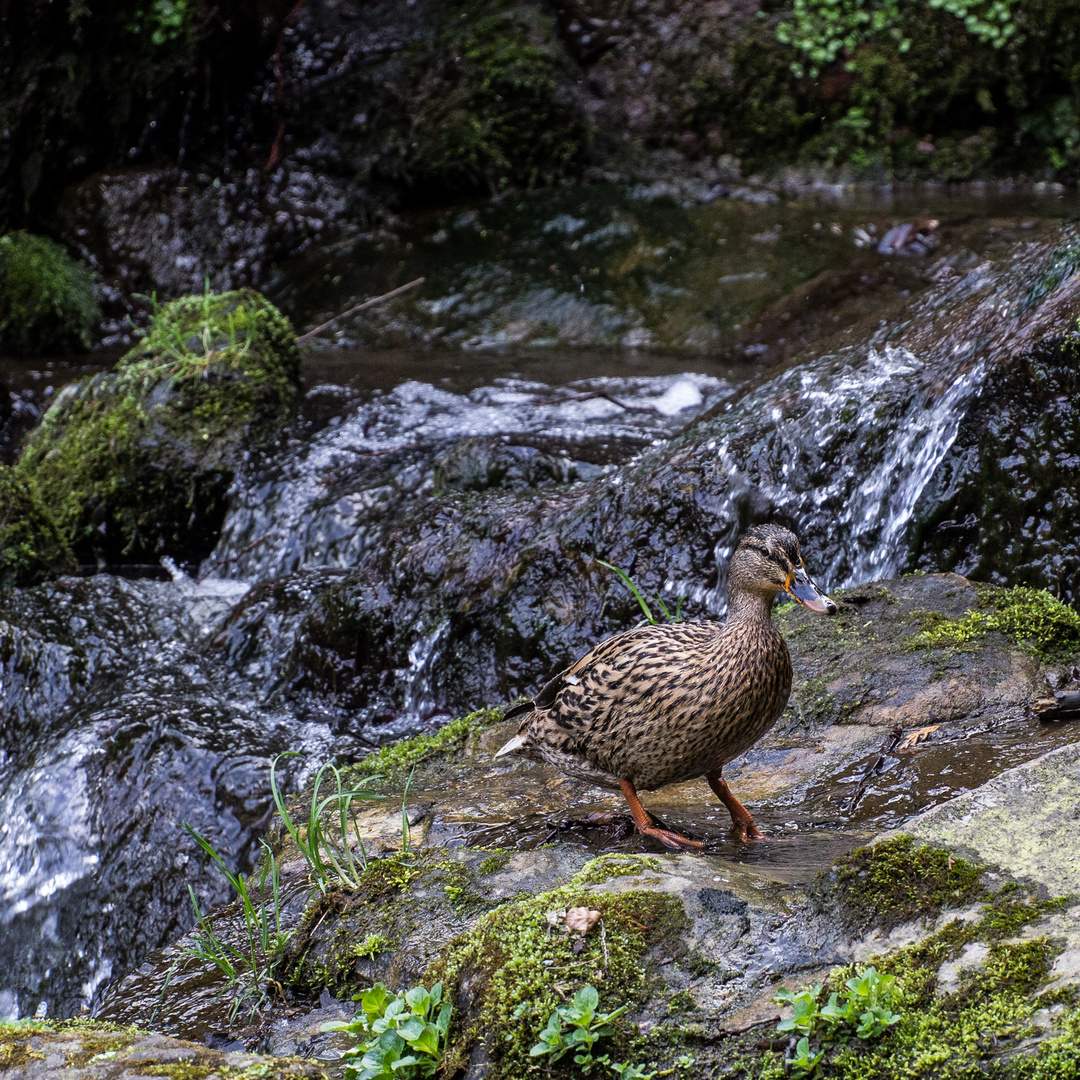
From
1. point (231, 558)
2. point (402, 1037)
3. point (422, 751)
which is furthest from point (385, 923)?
point (231, 558)

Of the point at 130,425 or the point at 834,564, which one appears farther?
the point at 130,425

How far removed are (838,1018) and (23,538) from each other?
7.52m

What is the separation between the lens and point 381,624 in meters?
6.24

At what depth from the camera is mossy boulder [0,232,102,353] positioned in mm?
12156

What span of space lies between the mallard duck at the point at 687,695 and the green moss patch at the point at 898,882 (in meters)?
0.82

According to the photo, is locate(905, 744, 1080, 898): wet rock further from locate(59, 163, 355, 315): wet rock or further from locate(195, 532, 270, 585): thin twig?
locate(59, 163, 355, 315): wet rock

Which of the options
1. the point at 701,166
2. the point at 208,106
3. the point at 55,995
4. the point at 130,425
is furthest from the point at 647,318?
the point at 55,995

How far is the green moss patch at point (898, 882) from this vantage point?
7.09 feet

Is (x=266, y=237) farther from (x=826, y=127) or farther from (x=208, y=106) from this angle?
(x=826, y=127)

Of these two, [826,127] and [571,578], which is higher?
[826,127]

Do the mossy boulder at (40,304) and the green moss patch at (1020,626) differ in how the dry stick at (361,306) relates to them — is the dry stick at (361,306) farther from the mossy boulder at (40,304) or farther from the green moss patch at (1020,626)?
the green moss patch at (1020,626)

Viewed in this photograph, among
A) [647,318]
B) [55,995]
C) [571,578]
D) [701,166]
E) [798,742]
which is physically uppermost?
[701,166]

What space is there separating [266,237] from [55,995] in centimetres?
1062

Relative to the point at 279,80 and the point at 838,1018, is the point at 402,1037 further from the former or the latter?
the point at 279,80
